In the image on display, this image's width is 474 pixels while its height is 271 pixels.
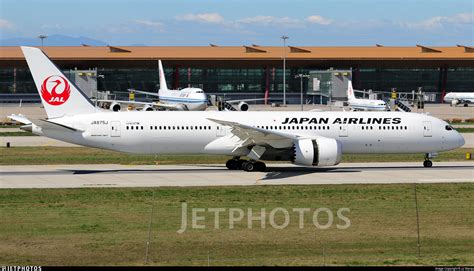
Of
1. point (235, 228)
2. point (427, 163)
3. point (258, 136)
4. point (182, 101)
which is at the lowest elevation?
point (427, 163)

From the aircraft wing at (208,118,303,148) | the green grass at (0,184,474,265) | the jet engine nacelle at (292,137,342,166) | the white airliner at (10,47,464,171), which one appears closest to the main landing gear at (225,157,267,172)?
the white airliner at (10,47,464,171)

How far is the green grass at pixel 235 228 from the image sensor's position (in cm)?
2566

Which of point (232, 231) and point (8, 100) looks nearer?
point (232, 231)

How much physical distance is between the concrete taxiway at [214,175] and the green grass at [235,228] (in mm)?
2622

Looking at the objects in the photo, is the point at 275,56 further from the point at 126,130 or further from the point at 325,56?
the point at 126,130

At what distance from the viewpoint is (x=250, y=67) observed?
157 m

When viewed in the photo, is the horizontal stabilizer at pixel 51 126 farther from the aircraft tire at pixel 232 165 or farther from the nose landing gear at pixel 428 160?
the nose landing gear at pixel 428 160

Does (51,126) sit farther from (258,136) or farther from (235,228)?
(235,228)

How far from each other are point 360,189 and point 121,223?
13.1 metres

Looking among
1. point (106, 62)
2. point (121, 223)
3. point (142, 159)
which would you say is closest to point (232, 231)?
point (121, 223)

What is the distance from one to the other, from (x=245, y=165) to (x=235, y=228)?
1866 cm

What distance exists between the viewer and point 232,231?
29609mm

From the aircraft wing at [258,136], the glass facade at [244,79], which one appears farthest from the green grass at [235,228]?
the glass facade at [244,79]

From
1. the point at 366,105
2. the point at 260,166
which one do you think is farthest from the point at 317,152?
the point at 366,105
